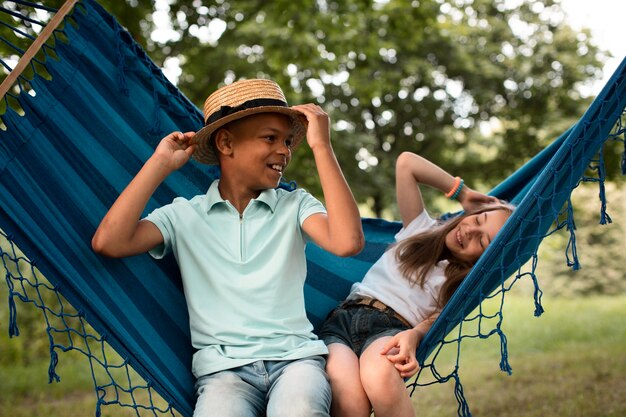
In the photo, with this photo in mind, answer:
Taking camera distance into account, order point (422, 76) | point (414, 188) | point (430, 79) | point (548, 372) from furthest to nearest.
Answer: point (422, 76), point (430, 79), point (548, 372), point (414, 188)

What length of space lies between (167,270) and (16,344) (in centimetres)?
509

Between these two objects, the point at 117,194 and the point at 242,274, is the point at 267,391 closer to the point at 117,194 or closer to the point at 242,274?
the point at 242,274

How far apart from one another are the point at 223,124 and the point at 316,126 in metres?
0.28

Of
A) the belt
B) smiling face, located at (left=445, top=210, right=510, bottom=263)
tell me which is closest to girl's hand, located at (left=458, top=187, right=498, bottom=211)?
smiling face, located at (left=445, top=210, right=510, bottom=263)

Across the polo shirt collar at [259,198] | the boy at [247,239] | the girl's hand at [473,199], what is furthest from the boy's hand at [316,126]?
the girl's hand at [473,199]

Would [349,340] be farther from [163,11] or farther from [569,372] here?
[163,11]

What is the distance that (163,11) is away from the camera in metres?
5.44

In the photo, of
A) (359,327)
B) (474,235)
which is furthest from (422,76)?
(359,327)

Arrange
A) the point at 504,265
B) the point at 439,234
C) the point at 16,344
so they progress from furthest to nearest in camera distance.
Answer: the point at 16,344, the point at 439,234, the point at 504,265

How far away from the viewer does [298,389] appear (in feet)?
5.49

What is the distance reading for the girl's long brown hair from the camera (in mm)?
2342

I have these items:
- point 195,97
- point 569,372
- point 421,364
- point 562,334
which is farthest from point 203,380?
point 562,334

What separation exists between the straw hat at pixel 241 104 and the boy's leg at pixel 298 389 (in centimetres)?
64

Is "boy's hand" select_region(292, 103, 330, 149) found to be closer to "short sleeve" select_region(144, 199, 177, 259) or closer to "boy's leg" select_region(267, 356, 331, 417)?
"short sleeve" select_region(144, 199, 177, 259)
